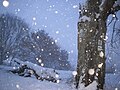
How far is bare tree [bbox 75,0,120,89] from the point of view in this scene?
7965 millimetres

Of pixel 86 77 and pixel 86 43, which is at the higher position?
pixel 86 43

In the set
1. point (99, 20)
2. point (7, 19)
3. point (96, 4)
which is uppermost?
point (7, 19)

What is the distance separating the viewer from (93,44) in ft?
26.8

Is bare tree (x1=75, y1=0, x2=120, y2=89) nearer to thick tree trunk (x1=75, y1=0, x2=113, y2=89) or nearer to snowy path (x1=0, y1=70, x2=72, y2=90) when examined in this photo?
thick tree trunk (x1=75, y1=0, x2=113, y2=89)

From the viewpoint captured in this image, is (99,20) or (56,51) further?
(56,51)

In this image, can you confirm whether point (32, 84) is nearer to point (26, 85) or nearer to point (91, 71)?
point (26, 85)

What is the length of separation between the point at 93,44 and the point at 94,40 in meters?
0.14

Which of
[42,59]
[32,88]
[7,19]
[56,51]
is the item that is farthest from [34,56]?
[32,88]

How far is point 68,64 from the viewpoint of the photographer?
53.2m

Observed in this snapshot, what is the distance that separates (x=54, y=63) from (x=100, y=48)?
1656 inches

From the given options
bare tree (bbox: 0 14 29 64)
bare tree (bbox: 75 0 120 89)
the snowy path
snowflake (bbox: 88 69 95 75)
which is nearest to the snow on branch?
bare tree (bbox: 75 0 120 89)

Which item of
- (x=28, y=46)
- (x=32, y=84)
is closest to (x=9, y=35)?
(x=28, y=46)

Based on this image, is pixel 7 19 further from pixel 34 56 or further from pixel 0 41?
pixel 34 56

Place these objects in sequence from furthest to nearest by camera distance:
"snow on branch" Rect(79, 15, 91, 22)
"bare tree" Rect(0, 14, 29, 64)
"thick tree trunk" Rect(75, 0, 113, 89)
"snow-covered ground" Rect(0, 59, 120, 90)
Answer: "bare tree" Rect(0, 14, 29, 64) → "snow-covered ground" Rect(0, 59, 120, 90) → "snow on branch" Rect(79, 15, 91, 22) → "thick tree trunk" Rect(75, 0, 113, 89)
